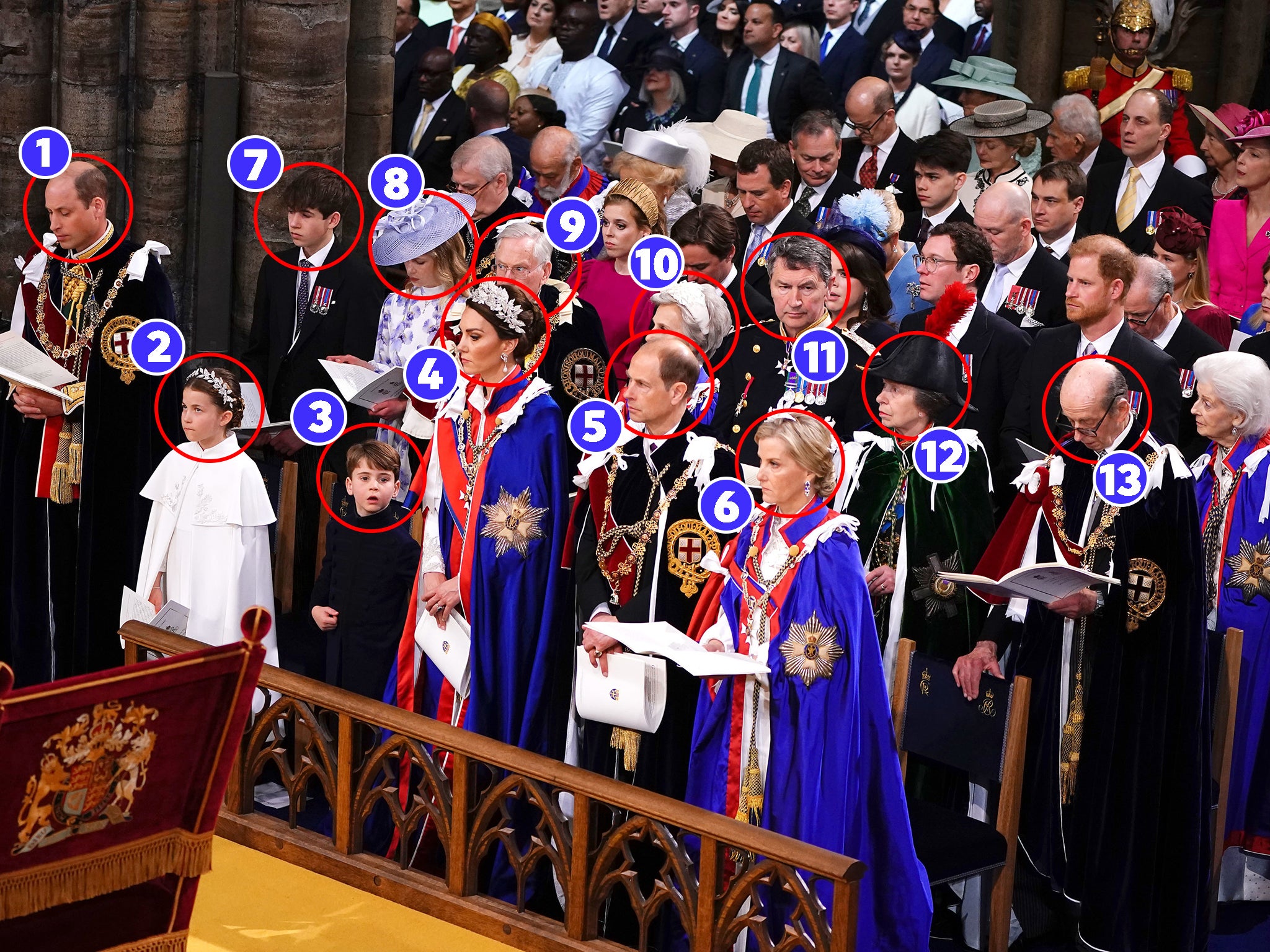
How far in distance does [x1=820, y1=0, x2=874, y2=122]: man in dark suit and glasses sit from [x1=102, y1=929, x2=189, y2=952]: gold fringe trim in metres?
7.58

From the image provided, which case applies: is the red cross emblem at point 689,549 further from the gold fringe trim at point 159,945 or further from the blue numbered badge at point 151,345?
the blue numbered badge at point 151,345

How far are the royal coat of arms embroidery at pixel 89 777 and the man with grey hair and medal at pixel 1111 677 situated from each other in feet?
8.17

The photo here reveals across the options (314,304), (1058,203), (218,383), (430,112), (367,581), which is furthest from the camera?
(430,112)

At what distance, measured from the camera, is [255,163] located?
876cm

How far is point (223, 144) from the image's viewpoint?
8547 millimetres

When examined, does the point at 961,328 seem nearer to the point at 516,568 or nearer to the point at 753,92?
the point at 516,568

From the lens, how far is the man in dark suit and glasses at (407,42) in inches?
464

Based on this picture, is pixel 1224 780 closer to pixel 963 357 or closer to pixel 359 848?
pixel 963 357

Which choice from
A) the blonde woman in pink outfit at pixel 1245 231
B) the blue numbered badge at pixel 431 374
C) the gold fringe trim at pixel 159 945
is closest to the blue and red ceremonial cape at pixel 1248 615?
the blonde woman in pink outfit at pixel 1245 231

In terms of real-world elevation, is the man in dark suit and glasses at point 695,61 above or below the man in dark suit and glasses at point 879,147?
above

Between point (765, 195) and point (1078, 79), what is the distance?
3.76m

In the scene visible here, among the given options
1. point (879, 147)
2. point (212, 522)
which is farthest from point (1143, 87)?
point (212, 522)

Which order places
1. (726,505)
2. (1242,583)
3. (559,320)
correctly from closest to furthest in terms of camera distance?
(726,505), (1242,583), (559,320)

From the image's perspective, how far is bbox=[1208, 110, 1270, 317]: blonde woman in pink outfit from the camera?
324 inches
